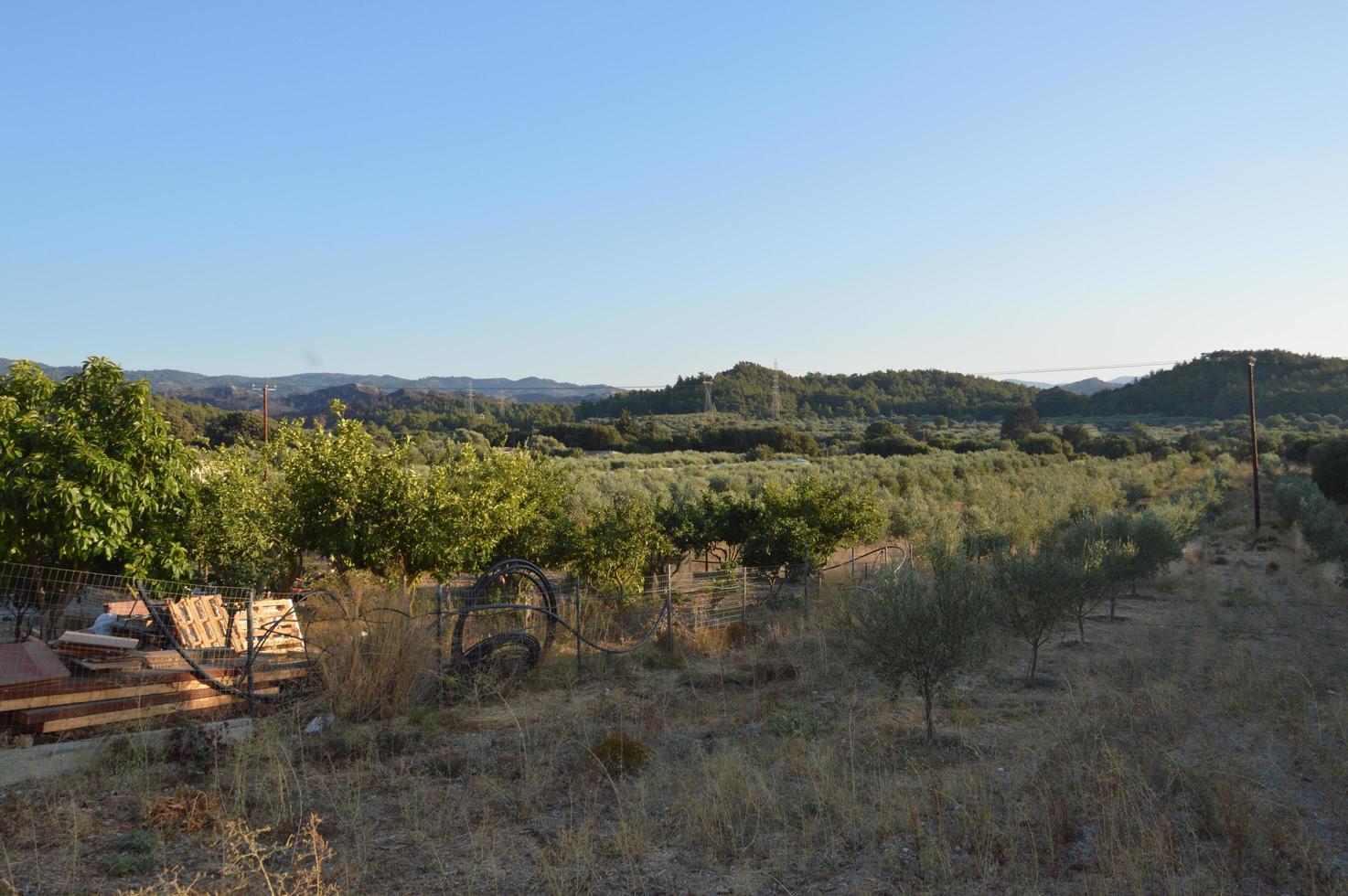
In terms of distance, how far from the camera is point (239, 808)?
6922mm

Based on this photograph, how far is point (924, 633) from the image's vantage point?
9.05m

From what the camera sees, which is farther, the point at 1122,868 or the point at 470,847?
the point at 470,847

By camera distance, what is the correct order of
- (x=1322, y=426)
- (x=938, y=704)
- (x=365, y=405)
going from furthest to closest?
(x=365, y=405), (x=1322, y=426), (x=938, y=704)

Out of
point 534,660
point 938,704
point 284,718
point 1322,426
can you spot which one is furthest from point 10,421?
point 1322,426

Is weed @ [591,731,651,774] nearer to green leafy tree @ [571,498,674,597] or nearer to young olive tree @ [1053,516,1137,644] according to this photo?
green leafy tree @ [571,498,674,597]

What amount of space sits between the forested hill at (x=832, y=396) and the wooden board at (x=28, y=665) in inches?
2771

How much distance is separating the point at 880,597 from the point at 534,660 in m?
4.82

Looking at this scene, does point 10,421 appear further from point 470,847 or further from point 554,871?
point 554,871

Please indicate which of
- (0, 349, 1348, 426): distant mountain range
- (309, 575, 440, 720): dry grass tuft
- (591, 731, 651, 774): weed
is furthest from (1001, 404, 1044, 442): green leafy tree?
(591, 731, 651, 774): weed

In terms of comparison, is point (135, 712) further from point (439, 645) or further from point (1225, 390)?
point (1225, 390)

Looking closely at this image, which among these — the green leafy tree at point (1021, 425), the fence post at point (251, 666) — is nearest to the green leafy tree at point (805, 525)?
the fence post at point (251, 666)

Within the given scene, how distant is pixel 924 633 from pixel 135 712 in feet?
26.1

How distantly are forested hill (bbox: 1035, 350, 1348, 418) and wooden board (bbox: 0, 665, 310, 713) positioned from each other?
247ft

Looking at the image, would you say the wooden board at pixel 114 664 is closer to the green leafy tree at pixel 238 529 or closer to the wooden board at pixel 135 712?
the wooden board at pixel 135 712
